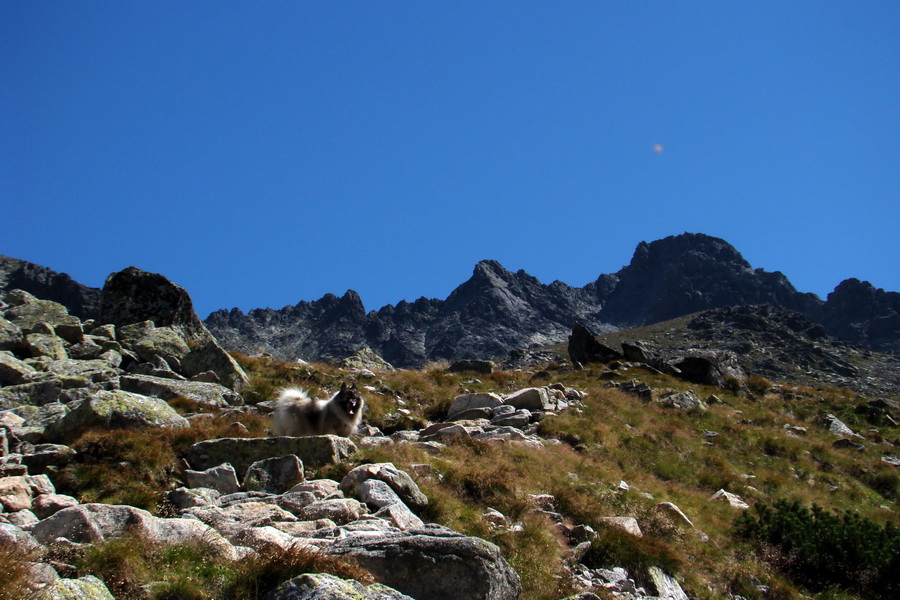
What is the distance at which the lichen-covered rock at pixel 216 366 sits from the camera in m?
16.9

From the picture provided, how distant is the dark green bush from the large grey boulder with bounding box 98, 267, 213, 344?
1842cm

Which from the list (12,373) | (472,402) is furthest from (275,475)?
(472,402)

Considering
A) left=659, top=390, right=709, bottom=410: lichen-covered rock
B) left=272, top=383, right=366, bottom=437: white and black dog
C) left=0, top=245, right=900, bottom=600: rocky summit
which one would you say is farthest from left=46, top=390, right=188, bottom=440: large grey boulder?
left=659, top=390, right=709, bottom=410: lichen-covered rock

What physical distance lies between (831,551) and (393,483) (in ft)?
24.7

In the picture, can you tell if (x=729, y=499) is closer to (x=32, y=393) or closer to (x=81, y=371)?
(x=32, y=393)

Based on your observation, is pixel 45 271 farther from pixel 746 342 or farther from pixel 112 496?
pixel 112 496

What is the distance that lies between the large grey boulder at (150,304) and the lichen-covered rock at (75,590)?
18.7 meters

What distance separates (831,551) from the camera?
1052 cm

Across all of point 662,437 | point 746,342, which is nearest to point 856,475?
point 662,437

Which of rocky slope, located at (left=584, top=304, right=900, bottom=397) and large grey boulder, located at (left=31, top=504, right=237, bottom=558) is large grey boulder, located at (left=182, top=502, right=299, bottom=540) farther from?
rocky slope, located at (left=584, top=304, right=900, bottom=397)

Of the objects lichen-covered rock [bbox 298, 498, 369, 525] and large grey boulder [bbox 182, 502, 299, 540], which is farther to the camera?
lichen-covered rock [bbox 298, 498, 369, 525]

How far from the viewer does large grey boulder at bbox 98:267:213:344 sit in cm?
2273

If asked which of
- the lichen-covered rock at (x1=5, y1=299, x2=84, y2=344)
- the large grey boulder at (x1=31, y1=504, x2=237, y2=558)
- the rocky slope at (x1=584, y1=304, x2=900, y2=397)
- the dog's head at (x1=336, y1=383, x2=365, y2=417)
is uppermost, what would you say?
the rocky slope at (x1=584, y1=304, x2=900, y2=397)

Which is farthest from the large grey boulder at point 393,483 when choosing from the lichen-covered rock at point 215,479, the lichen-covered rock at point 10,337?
the lichen-covered rock at point 10,337
